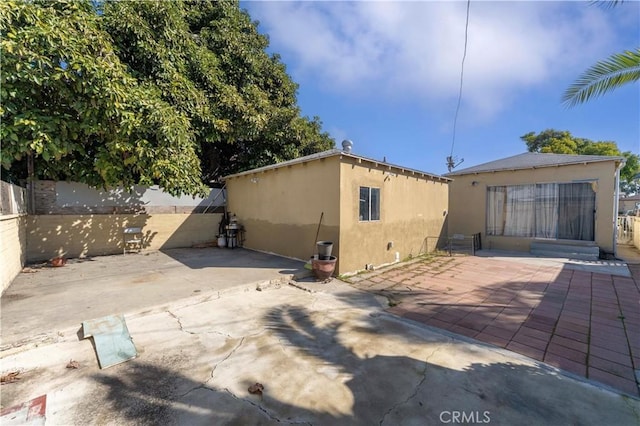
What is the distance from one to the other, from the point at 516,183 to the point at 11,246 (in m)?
15.4

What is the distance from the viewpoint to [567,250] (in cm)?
944

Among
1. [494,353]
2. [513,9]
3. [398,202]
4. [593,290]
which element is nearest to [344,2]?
[513,9]

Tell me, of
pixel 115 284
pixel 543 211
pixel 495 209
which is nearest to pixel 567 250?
pixel 543 211

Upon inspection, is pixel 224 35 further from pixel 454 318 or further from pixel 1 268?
pixel 454 318

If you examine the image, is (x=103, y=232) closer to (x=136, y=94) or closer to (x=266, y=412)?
(x=136, y=94)

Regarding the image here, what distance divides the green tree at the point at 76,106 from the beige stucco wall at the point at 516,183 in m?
11.2

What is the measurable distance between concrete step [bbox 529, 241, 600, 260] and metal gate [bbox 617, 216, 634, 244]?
611 centimetres

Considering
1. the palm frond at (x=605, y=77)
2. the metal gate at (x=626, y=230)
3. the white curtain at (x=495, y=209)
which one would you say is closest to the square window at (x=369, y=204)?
the palm frond at (x=605, y=77)

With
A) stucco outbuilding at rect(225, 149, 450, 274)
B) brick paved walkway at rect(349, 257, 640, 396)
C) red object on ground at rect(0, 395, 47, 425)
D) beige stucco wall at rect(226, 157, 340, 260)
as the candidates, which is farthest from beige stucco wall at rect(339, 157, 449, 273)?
red object on ground at rect(0, 395, 47, 425)

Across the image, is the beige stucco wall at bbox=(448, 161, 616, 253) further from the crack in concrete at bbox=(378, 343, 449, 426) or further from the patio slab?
the crack in concrete at bbox=(378, 343, 449, 426)

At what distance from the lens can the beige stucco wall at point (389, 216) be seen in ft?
22.0

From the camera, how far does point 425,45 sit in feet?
24.2

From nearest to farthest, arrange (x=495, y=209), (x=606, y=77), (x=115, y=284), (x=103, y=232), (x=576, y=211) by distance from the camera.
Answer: (x=606, y=77)
(x=115, y=284)
(x=103, y=232)
(x=576, y=211)
(x=495, y=209)

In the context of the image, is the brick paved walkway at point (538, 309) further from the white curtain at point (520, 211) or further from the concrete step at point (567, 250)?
the white curtain at point (520, 211)
